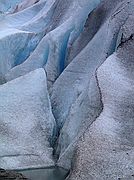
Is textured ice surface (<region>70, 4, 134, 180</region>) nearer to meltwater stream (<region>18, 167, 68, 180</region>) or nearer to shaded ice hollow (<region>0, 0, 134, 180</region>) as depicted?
shaded ice hollow (<region>0, 0, 134, 180</region>)

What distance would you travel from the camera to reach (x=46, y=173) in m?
9.41

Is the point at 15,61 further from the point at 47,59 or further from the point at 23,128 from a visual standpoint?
the point at 23,128

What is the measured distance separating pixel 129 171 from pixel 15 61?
7847mm

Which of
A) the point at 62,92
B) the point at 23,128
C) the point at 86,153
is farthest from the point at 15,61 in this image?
the point at 86,153

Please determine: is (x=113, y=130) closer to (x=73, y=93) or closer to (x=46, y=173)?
(x=46, y=173)

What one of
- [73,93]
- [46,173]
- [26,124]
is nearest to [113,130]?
[46,173]

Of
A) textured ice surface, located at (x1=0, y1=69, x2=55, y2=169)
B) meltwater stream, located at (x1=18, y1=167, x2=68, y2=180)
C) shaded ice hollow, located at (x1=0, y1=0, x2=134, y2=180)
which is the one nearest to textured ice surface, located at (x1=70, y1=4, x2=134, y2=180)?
shaded ice hollow, located at (x1=0, y1=0, x2=134, y2=180)

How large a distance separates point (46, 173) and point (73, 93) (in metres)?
2.33

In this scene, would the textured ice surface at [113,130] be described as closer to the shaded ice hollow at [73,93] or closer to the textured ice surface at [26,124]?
the shaded ice hollow at [73,93]

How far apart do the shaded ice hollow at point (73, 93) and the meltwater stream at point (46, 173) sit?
0.16 m

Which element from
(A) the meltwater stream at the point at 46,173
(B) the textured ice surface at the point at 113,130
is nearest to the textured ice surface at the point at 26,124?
(A) the meltwater stream at the point at 46,173

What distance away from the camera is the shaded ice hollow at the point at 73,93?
27.4ft

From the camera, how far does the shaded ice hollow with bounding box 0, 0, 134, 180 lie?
8.34 m

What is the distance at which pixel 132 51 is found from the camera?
34.3ft
